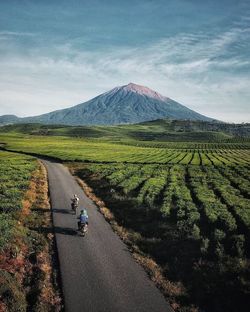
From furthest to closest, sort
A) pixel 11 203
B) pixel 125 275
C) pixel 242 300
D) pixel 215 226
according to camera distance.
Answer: pixel 11 203, pixel 215 226, pixel 125 275, pixel 242 300

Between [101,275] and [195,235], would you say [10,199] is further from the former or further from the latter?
[195,235]

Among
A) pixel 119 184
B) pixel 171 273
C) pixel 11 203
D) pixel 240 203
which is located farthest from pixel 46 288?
pixel 119 184

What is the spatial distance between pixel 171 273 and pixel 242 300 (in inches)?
203

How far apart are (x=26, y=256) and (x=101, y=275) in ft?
22.0

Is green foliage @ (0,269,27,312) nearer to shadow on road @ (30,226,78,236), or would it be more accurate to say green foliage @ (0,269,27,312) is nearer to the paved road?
the paved road

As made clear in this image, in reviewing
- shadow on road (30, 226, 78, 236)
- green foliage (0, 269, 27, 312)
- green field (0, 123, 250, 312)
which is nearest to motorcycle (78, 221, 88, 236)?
shadow on road (30, 226, 78, 236)

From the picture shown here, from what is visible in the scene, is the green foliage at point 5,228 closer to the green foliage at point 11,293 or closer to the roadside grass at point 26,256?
the roadside grass at point 26,256

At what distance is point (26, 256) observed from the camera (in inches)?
1009

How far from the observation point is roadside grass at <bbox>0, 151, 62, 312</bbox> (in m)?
19.3

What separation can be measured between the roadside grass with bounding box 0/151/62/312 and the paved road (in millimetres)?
959

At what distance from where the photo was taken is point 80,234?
29.9 meters

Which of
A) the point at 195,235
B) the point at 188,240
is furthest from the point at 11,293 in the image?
the point at 195,235

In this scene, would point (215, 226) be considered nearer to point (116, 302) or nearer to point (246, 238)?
point (246, 238)

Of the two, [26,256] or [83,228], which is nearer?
[26,256]
